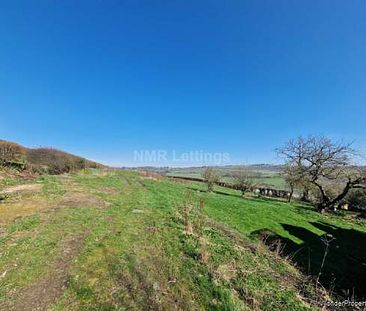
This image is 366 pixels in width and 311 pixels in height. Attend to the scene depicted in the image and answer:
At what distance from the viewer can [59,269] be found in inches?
290

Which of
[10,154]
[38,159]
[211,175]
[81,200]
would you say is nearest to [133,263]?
[81,200]

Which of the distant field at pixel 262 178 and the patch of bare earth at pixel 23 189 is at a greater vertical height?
the distant field at pixel 262 178

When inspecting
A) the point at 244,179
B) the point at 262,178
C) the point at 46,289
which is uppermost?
the point at 262,178

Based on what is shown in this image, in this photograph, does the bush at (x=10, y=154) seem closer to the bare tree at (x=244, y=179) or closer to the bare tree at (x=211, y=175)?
the bare tree at (x=211, y=175)

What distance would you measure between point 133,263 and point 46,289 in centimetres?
242

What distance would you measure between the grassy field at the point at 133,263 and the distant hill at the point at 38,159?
39.0ft

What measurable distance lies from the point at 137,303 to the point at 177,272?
6.24ft

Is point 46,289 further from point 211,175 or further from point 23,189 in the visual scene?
point 211,175

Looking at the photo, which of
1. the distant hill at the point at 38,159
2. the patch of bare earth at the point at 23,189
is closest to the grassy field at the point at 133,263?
the patch of bare earth at the point at 23,189

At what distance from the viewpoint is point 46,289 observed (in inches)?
253

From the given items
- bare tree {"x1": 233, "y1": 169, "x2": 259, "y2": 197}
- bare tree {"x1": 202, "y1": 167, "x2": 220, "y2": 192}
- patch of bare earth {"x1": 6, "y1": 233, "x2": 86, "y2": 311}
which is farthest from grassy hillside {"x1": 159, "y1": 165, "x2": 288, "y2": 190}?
patch of bare earth {"x1": 6, "y1": 233, "x2": 86, "y2": 311}

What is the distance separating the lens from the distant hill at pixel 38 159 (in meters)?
24.6

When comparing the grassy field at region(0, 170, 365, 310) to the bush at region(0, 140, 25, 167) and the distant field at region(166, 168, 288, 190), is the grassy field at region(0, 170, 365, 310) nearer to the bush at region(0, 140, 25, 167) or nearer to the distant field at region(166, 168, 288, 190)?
the bush at region(0, 140, 25, 167)

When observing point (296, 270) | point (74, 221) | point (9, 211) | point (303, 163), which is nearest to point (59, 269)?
point (74, 221)
